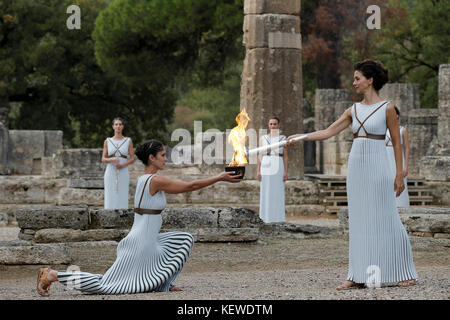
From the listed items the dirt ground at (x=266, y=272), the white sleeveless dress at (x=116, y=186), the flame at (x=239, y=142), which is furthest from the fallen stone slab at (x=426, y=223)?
the white sleeveless dress at (x=116, y=186)

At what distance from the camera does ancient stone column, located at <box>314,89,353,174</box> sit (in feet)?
76.3

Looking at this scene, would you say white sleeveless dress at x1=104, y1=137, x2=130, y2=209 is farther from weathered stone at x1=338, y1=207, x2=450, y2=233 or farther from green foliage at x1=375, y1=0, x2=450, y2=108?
green foliage at x1=375, y1=0, x2=450, y2=108

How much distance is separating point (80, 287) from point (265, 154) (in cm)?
680

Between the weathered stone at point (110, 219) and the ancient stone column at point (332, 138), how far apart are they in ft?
42.5

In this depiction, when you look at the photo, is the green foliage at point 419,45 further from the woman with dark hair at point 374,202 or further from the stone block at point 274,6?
the woman with dark hair at point 374,202

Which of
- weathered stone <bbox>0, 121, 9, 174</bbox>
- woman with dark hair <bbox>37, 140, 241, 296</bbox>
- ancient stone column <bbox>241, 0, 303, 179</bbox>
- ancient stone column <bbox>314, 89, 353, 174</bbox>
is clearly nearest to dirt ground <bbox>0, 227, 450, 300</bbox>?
woman with dark hair <bbox>37, 140, 241, 296</bbox>

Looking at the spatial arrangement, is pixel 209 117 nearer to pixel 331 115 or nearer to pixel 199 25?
pixel 199 25

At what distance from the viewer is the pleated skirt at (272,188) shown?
12758mm

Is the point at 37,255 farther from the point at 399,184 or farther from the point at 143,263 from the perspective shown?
the point at 399,184

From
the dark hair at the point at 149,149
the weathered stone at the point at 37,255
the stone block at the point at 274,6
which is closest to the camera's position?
the dark hair at the point at 149,149

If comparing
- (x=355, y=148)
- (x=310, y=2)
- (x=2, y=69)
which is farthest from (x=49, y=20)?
(x=355, y=148)

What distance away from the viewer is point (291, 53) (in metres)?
16.8

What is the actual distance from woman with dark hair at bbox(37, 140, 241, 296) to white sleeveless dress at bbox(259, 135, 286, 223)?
5.90m

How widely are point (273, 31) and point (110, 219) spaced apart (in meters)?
7.12
